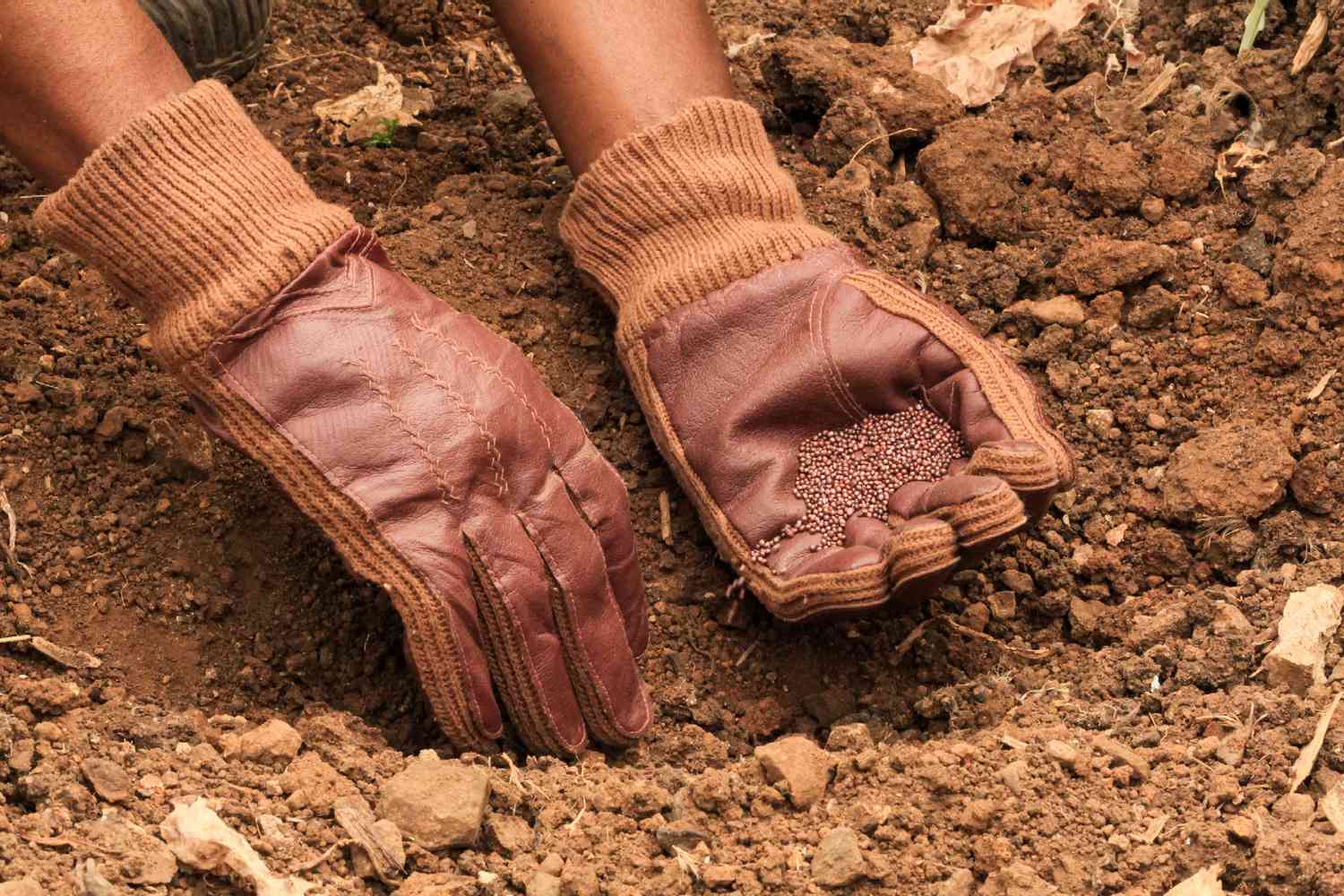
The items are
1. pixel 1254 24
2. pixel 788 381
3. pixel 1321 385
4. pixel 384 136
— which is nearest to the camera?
pixel 788 381

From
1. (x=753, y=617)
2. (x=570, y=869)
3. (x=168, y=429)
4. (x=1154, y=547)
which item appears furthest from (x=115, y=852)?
(x=1154, y=547)

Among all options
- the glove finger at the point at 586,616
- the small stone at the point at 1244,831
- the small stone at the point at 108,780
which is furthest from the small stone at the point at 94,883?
the small stone at the point at 1244,831

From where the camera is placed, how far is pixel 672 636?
2277mm

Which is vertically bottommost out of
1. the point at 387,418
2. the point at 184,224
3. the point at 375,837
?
the point at 375,837

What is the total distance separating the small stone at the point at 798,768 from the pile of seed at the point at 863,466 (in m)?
0.39

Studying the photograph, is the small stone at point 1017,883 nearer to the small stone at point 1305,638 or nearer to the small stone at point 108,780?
the small stone at point 1305,638

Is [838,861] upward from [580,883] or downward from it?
downward

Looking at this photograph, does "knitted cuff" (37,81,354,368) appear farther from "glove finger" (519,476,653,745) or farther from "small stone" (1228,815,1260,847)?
"small stone" (1228,815,1260,847)

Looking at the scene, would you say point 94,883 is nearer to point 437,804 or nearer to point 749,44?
point 437,804

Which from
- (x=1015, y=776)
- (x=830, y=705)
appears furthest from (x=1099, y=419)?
(x=1015, y=776)

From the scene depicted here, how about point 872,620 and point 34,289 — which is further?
point 34,289

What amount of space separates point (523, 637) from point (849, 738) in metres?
0.48

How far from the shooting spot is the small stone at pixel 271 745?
6.03 ft

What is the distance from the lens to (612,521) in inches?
82.8
